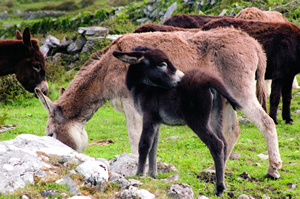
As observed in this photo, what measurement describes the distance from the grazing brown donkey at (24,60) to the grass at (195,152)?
1610 mm

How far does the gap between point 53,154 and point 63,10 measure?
43.5 metres

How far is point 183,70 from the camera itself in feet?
18.0

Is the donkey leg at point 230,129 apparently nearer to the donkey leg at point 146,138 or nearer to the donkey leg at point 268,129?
the donkey leg at point 268,129

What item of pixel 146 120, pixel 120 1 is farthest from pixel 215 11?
pixel 120 1

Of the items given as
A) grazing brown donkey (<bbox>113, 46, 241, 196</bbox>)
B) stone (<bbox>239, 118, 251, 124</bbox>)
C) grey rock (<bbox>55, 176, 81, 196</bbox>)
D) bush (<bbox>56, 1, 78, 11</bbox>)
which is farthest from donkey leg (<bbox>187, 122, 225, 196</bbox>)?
bush (<bbox>56, 1, 78, 11</bbox>)

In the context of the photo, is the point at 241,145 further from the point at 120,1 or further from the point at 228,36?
the point at 120,1

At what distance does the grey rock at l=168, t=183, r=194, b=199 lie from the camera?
395 centimetres

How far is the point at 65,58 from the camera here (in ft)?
61.8

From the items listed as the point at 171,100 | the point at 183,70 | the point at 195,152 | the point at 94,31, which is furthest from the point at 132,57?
the point at 94,31

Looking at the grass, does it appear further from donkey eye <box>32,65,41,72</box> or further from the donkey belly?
donkey eye <box>32,65,41,72</box>

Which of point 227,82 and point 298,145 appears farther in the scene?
point 298,145

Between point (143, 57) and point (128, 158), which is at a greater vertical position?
point (143, 57)

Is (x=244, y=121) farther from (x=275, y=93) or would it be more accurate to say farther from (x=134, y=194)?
(x=134, y=194)

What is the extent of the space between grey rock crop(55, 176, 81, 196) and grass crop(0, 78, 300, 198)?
0.19 meters
